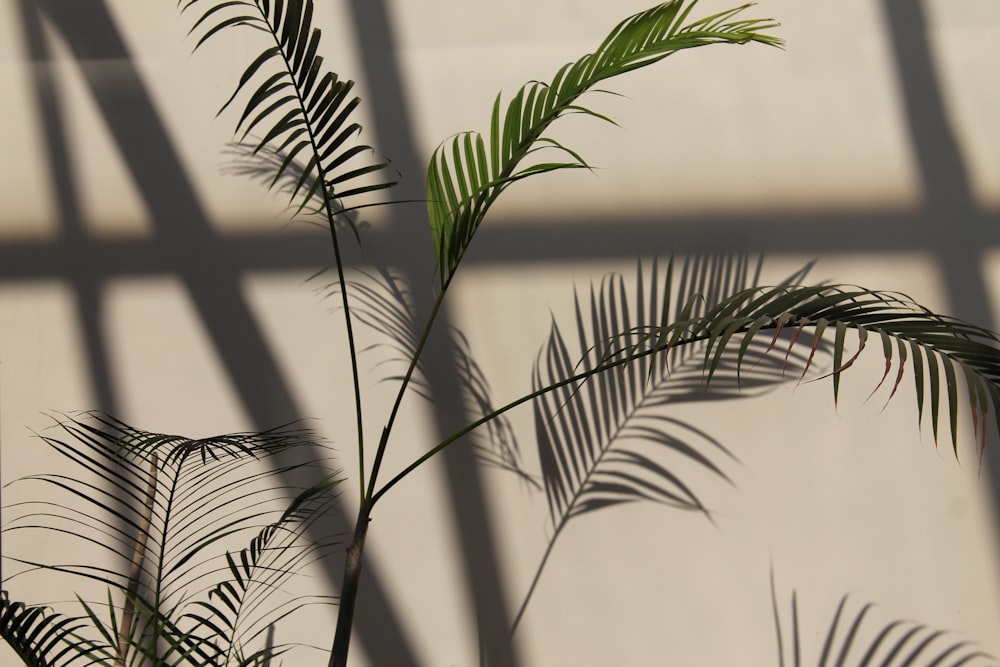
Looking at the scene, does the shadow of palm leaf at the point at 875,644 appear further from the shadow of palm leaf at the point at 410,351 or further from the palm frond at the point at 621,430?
the shadow of palm leaf at the point at 410,351

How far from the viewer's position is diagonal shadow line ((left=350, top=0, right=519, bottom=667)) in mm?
1913

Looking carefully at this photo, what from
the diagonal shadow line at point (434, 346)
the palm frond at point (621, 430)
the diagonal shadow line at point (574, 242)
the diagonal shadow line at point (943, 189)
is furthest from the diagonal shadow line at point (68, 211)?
the diagonal shadow line at point (943, 189)

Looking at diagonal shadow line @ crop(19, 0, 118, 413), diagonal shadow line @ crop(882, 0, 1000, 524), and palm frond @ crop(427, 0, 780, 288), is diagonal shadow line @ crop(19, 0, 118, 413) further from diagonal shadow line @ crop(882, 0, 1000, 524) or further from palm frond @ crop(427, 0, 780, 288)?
diagonal shadow line @ crop(882, 0, 1000, 524)

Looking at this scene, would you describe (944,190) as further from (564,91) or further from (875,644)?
(564,91)

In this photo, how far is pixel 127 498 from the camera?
193cm

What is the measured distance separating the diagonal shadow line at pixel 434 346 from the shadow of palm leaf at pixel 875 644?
0.65 meters

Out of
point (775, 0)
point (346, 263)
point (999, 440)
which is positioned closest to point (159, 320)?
point (346, 263)

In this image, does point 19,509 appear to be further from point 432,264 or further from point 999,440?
point 999,440

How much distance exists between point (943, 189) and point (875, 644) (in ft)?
3.55

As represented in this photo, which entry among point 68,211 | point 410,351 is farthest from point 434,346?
point 68,211

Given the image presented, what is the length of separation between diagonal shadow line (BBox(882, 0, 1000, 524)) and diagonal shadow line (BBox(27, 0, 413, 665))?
154 cm

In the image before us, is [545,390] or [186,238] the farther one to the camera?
[186,238]

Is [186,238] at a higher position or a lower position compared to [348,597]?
higher

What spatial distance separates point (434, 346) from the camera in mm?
1941
